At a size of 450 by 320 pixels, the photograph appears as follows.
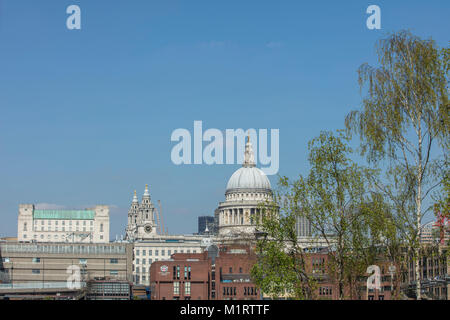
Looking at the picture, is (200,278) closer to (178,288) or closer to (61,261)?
(178,288)

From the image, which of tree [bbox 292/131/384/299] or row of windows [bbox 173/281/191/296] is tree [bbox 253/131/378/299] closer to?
tree [bbox 292/131/384/299]

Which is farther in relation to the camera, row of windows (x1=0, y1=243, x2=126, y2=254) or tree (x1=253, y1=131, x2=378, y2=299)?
row of windows (x1=0, y1=243, x2=126, y2=254)

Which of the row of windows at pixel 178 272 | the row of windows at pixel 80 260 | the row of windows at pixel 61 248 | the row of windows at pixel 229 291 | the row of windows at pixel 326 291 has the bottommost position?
the row of windows at pixel 229 291

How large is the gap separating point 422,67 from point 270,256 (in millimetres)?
16733

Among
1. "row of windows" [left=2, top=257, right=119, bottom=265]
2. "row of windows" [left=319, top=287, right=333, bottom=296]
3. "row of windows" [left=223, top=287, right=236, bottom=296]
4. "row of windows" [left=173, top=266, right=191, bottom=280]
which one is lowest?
"row of windows" [left=223, top=287, right=236, bottom=296]

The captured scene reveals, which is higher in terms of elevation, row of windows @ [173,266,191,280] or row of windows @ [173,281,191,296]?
row of windows @ [173,266,191,280]

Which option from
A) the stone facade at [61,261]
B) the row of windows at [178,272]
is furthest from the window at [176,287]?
the stone facade at [61,261]

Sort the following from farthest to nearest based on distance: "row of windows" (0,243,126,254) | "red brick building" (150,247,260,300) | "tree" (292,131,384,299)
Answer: "row of windows" (0,243,126,254)
"red brick building" (150,247,260,300)
"tree" (292,131,384,299)

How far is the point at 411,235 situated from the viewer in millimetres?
40406

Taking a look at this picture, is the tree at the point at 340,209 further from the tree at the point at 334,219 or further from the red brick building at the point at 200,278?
the red brick building at the point at 200,278

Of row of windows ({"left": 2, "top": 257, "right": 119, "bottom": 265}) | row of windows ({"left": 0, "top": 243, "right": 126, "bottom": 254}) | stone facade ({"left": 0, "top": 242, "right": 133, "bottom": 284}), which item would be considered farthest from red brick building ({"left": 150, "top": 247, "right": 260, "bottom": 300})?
row of windows ({"left": 0, "top": 243, "right": 126, "bottom": 254})

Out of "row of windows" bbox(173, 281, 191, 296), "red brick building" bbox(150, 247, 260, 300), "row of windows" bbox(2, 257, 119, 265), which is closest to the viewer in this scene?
"red brick building" bbox(150, 247, 260, 300)
